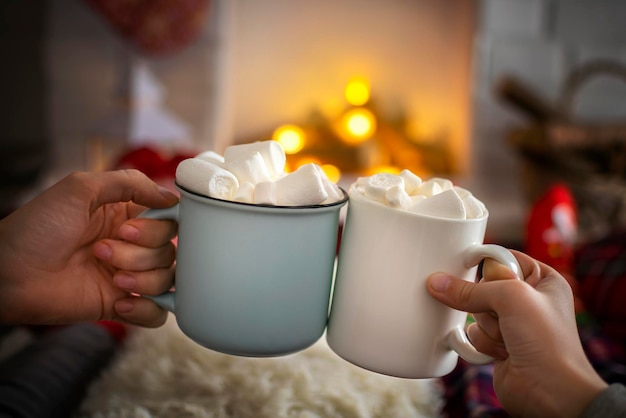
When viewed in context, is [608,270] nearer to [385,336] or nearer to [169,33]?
[385,336]

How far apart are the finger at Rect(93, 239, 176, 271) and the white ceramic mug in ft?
0.69

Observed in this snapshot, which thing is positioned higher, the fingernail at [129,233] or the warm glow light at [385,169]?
the fingernail at [129,233]

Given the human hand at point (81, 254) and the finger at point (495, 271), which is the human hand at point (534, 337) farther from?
the human hand at point (81, 254)

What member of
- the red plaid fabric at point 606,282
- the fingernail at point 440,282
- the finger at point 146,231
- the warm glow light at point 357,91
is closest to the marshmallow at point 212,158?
the finger at point 146,231

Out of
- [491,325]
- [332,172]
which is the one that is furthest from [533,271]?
[332,172]

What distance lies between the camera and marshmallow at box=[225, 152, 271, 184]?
574 millimetres

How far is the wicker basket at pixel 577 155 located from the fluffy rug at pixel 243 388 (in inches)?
59.4

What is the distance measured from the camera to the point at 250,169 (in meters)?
Answer: 0.57

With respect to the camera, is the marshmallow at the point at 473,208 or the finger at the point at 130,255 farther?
the finger at the point at 130,255

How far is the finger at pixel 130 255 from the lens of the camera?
2.24ft

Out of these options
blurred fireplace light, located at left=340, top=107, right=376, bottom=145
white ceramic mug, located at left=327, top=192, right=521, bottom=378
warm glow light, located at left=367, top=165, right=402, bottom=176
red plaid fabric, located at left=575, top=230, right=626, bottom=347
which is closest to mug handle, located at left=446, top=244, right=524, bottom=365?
white ceramic mug, located at left=327, top=192, right=521, bottom=378

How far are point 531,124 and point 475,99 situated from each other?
28cm

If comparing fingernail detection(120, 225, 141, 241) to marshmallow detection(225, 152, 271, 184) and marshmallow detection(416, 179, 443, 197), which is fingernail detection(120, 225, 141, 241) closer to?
marshmallow detection(225, 152, 271, 184)

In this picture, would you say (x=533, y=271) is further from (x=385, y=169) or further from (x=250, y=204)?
(x=385, y=169)
